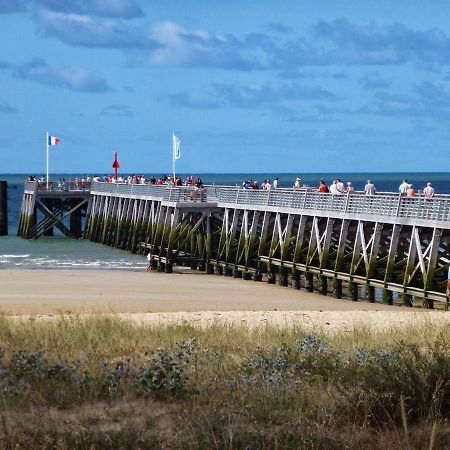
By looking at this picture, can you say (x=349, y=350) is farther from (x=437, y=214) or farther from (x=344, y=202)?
(x=344, y=202)

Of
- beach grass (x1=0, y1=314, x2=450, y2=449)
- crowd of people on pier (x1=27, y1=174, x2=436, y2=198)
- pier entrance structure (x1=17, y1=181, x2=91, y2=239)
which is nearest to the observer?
beach grass (x1=0, y1=314, x2=450, y2=449)

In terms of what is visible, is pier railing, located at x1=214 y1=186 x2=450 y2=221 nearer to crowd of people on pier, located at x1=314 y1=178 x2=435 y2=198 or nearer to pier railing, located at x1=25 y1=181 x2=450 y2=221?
pier railing, located at x1=25 y1=181 x2=450 y2=221

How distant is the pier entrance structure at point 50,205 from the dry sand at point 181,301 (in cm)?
2883

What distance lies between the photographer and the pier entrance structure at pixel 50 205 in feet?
240

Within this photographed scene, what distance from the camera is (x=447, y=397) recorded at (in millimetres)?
11070

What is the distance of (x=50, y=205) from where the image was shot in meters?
75.8

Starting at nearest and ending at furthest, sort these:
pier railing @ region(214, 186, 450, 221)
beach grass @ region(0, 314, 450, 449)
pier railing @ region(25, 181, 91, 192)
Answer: beach grass @ region(0, 314, 450, 449) < pier railing @ region(214, 186, 450, 221) < pier railing @ region(25, 181, 91, 192)

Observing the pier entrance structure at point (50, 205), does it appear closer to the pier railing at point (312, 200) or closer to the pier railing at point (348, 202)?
the pier railing at point (312, 200)

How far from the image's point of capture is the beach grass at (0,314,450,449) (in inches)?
382

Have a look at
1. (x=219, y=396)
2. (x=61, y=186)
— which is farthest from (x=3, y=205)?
(x=219, y=396)

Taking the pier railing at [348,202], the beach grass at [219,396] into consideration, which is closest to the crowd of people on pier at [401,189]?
the pier railing at [348,202]

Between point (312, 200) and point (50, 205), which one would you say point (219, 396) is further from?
point (50, 205)

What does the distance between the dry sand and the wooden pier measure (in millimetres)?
1110

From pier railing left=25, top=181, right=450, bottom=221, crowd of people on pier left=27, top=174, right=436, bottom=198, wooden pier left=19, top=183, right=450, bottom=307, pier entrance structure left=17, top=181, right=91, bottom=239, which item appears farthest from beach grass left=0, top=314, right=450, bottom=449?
pier entrance structure left=17, top=181, right=91, bottom=239
